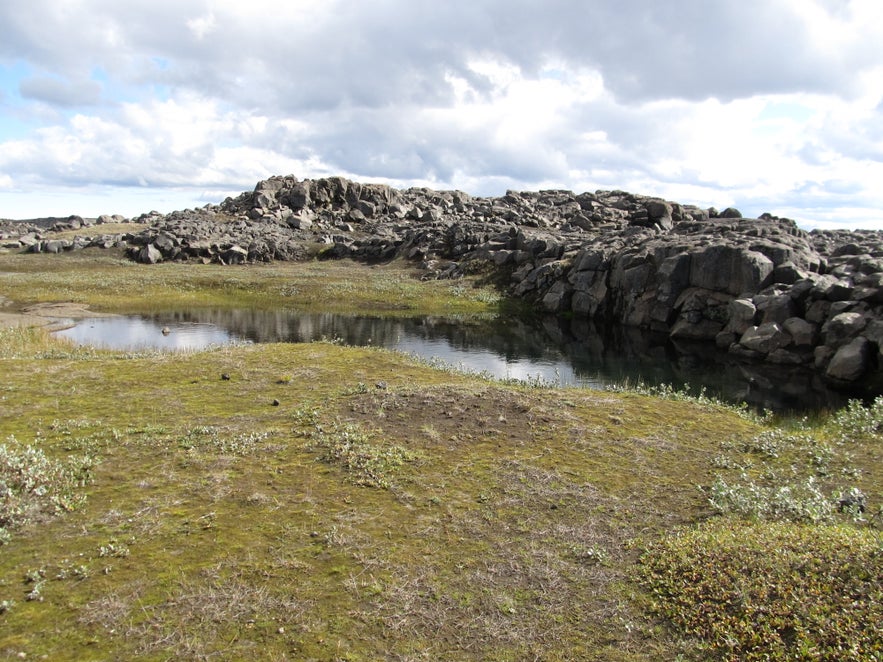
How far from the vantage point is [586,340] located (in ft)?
186

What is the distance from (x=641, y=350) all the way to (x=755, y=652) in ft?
146

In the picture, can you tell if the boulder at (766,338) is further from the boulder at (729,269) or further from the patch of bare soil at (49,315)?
the patch of bare soil at (49,315)

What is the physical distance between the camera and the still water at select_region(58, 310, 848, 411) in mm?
37250

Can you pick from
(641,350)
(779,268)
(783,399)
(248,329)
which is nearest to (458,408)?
(783,399)

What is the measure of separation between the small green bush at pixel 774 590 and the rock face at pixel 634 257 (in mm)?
31989

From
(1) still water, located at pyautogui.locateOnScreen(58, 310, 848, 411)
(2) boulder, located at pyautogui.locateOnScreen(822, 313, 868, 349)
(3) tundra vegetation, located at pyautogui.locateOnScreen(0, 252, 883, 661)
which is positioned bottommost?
(1) still water, located at pyautogui.locateOnScreen(58, 310, 848, 411)

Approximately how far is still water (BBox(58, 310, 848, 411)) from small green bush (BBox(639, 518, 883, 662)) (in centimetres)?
2052

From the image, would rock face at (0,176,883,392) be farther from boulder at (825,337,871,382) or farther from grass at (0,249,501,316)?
grass at (0,249,501,316)

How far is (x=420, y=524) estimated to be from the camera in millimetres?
13586

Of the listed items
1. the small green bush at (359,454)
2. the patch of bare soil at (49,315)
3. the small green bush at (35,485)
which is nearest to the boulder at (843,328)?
the small green bush at (359,454)

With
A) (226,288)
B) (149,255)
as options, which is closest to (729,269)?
(226,288)

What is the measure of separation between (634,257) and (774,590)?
6271cm

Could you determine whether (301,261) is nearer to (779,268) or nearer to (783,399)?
(779,268)

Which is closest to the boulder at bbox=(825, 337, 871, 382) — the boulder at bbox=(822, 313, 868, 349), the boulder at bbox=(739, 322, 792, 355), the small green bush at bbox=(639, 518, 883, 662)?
the boulder at bbox=(822, 313, 868, 349)
